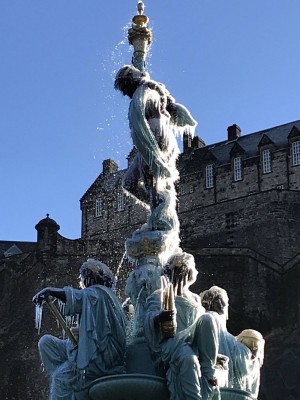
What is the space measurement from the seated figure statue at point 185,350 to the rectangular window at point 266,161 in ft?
141

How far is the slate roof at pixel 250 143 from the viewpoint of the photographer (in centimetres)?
5028

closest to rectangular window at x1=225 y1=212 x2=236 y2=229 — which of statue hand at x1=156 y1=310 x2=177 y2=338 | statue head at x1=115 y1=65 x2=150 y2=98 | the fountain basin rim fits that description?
statue head at x1=115 y1=65 x2=150 y2=98

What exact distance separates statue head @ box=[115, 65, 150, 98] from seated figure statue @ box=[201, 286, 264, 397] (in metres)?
1.82

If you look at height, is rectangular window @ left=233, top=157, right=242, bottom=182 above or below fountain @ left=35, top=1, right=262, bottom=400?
above

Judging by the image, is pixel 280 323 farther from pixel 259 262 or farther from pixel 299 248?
pixel 299 248

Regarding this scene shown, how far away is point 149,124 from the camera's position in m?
7.48

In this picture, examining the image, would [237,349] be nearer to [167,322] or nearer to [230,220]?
[167,322]

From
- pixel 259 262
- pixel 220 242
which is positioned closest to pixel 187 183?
pixel 220 242

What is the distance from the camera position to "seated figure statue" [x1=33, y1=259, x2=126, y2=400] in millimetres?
6148

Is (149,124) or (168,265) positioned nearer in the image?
(168,265)

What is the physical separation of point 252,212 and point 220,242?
2.27 m

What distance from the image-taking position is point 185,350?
5836 mm

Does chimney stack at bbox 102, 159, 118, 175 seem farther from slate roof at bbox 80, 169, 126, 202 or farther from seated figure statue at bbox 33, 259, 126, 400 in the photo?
seated figure statue at bbox 33, 259, 126, 400

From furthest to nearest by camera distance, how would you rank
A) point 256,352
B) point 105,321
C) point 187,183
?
point 187,183 → point 256,352 → point 105,321
